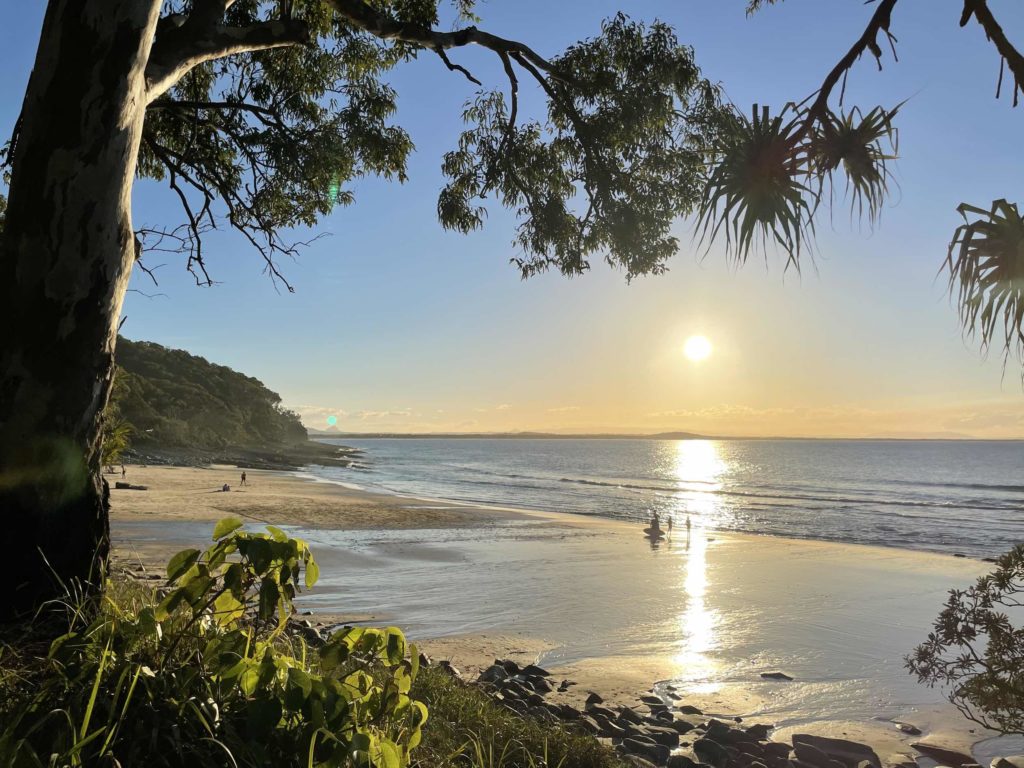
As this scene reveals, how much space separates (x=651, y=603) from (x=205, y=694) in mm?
12227

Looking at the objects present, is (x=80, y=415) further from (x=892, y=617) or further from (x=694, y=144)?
(x=892, y=617)

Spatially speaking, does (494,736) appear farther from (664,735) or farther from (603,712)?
(603,712)

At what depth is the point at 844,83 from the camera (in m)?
3.98

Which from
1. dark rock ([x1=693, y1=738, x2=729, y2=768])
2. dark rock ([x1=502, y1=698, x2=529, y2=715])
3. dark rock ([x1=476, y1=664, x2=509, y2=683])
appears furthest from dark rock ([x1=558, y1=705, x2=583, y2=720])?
dark rock ([x1=693, y1=738, x2=729, y2=768])

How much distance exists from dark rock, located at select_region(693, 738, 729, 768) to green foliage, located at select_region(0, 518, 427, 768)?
4.66 metres

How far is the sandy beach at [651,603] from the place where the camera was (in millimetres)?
8547

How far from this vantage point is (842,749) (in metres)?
6.75

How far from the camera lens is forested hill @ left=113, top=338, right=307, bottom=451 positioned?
63688 mm

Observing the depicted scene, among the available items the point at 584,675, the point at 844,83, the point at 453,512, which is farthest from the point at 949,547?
the point at 844,83

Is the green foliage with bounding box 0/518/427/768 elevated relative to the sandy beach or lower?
elevated

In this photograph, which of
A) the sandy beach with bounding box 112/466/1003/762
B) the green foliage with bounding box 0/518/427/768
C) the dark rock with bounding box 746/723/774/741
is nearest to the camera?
the green foliage with bounding box 0/518/427/768

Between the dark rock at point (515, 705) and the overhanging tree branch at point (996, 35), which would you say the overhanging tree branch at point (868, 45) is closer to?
the overhanging tree branch at point (996, 35)

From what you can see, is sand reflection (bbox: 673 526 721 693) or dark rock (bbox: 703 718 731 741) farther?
sand reflection (bbox: 673 526 721 693)

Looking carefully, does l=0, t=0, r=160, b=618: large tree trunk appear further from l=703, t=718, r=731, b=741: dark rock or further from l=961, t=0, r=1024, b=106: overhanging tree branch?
l=703, t=718, r=731, b=741: dark rock
